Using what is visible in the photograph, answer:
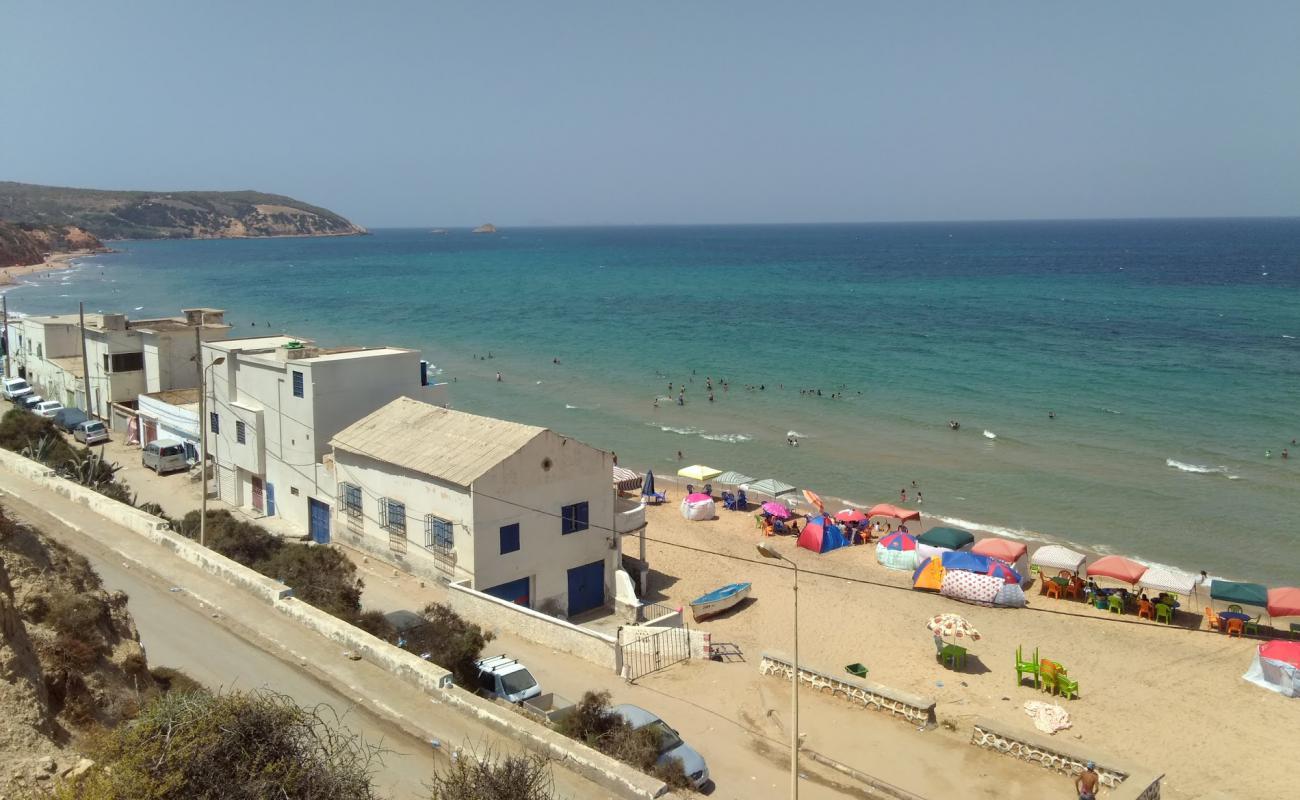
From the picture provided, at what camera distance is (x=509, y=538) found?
21.7 metres

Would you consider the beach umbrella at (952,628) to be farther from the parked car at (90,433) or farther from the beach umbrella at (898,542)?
the parked car at (90,433)

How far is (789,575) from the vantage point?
27109mm

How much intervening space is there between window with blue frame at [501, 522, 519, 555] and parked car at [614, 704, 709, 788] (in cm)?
665

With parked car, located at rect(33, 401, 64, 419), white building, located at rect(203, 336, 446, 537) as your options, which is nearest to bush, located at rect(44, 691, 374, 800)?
white building, located at rect(203, 336, 446, 537)

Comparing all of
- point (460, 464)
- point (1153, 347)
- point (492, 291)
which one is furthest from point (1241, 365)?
point (492, 291)

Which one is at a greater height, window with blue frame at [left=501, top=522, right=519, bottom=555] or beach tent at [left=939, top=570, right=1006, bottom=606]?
window with blue frame at [left=501, top=522, right=519, bottom=555]

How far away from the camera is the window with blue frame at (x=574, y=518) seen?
22.7 meters

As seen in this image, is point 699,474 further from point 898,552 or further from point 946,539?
point 946,539

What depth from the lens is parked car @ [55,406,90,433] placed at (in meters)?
37.7

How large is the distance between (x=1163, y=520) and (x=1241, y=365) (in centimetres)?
3206

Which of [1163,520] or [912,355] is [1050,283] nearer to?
[912,355]

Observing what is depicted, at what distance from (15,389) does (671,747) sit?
39805 mm

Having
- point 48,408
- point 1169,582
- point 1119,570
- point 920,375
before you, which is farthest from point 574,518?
point 920,375

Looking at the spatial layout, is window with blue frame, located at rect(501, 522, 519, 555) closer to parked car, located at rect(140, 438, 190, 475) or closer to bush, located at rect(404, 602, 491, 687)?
bush, located at rect(404, 602, 491, 687)
